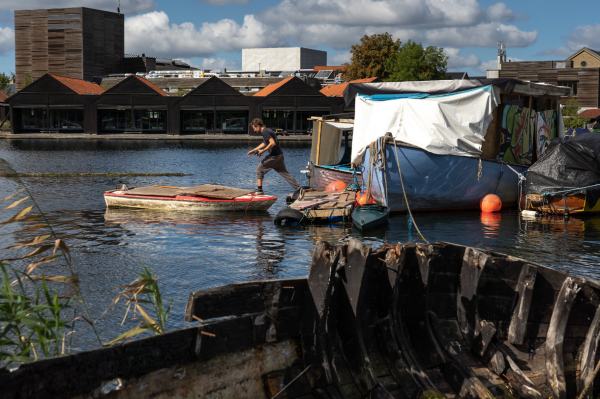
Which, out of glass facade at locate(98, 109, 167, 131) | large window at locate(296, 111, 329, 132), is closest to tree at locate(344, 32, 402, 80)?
large window at locate(296, 111, 329, 132)

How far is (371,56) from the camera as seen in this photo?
239 feet

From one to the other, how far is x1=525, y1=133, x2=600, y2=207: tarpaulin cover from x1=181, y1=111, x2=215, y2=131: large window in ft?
170

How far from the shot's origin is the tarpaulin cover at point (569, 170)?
630 inches

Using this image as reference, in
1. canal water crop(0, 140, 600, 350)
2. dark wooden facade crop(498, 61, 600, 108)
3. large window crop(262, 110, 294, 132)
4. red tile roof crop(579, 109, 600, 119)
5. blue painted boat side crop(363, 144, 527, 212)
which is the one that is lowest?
canal water crop(0, 140, 600, 350)

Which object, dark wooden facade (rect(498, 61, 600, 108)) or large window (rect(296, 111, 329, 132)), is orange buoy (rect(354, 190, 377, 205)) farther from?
dark wooden facade (rect(498, 61, 600, 108))

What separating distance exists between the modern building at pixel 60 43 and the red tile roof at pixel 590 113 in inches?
2685

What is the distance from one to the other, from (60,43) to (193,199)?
82.3 m

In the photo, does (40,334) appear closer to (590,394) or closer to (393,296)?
(393,296)

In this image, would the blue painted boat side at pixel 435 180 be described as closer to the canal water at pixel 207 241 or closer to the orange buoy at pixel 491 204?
the orange buoy at pixel 491 204

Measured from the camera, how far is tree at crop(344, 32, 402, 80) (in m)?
72.2

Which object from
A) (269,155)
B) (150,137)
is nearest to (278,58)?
(150,137)

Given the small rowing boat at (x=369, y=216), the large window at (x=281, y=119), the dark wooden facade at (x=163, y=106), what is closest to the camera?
the small rowing boat at (x=369, y=216)

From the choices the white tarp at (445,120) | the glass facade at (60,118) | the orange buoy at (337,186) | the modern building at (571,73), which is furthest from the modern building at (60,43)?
the white tarp at (445,120)

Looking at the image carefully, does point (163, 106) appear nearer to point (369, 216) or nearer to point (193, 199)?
point (193, 199)
